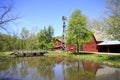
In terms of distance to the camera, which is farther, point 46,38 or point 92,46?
point 46,38

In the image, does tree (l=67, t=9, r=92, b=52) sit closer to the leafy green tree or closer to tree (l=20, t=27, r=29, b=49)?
the leafy green tree

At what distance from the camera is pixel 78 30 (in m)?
46.9

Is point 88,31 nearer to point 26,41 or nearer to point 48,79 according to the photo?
Answer: point 48,79

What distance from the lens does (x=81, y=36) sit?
4697cm

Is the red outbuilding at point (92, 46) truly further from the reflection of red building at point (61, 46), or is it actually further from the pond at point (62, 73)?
the pond at point (62, 73)

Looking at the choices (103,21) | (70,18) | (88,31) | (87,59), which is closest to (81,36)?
(88,31)

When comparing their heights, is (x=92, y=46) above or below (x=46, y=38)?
below

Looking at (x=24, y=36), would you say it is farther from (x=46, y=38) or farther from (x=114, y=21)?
(x=114, y=21)

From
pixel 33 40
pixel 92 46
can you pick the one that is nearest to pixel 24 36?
pixel 33 40

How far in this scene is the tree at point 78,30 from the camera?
4647 cm

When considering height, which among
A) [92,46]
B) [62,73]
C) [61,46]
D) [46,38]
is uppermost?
[46,38]

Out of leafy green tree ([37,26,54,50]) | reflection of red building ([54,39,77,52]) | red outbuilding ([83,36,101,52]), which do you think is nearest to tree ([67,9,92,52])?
red outbuilding ([83,36,101,52])

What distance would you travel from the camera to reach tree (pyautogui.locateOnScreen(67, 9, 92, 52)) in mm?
46469

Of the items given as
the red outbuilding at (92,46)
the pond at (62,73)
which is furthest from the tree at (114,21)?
the red outbuilding at (92,46)
